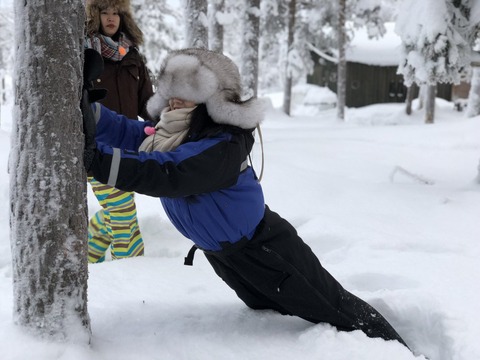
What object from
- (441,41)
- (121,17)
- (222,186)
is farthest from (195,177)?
(441,41)

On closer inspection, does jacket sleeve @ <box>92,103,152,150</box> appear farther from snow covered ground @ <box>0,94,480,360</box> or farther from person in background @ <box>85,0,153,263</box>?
snow covered ground @ <box>0,94,480,360</box>

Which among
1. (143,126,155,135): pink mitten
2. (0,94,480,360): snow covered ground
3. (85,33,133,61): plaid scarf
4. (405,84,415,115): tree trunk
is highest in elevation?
(85,33,133,61): plaid scarf

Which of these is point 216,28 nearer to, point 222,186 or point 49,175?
point 222,186

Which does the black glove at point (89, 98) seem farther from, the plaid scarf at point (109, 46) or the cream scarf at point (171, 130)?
the plaid scarf at point (109, 46)

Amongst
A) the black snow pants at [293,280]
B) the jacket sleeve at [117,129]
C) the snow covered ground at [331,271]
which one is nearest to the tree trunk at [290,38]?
the snow covered ground at [331,271]

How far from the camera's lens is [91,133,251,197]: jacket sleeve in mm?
2256

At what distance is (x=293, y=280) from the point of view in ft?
9.12

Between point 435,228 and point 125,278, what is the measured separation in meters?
3.46

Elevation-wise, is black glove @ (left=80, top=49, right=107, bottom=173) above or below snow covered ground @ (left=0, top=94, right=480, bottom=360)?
above

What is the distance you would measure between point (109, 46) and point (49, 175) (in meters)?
1.75

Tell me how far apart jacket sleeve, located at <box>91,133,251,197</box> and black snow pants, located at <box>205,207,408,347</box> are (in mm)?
435

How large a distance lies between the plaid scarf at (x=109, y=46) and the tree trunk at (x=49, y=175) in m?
1.38

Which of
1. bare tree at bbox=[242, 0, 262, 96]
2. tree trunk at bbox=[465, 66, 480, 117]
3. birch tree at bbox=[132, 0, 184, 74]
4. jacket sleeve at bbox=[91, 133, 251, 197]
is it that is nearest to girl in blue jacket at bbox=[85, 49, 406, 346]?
jacket sleeve at bbox=[91, 133, 251, 197]

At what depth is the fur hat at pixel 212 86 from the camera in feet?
8.46
